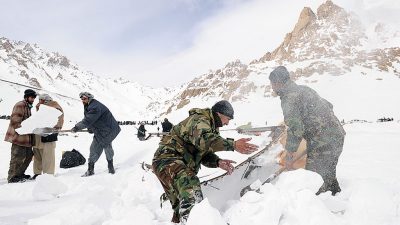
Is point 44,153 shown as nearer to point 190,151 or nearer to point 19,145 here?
point 19,145

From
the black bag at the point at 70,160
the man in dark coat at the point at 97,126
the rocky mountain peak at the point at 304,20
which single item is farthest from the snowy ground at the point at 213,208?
the rocky mountain peak at the point at 304,20

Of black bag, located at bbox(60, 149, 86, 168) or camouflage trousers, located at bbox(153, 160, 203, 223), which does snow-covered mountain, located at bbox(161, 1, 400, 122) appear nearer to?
black bag, located at bbox(60, 149, 86, 168)

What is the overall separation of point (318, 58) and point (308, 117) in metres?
99.7

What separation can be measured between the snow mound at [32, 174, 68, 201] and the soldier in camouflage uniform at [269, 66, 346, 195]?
137 inches

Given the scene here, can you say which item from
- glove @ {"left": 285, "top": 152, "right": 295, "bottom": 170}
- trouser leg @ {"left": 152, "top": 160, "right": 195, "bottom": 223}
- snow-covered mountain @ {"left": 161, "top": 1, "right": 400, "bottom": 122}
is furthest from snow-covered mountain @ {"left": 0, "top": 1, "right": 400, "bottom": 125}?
trouser leg @ {"left": 152, "top": 160, "right": 195, "bottom": 223}

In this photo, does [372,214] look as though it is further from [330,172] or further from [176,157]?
Answer: [176,157]

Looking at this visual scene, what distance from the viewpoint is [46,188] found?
18.1 feet

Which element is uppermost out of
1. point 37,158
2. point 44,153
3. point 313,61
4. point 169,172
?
point 169,172

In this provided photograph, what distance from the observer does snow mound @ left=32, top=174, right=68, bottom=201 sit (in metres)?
5.42

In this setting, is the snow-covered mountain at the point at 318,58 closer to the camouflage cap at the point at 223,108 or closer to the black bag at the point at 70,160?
the black bag at the point at 70,160

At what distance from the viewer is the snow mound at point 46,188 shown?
213 inches

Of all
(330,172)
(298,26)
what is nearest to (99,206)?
(330,172)

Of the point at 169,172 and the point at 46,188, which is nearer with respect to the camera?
the point at 169,172

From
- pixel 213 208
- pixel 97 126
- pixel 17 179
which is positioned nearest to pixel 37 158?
pixel 17 179
